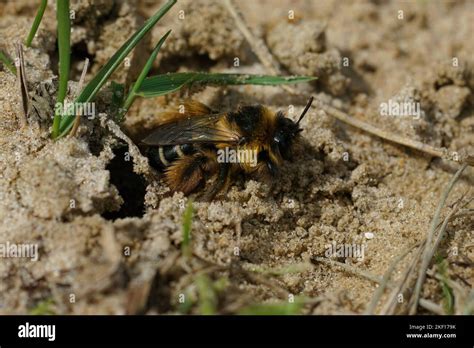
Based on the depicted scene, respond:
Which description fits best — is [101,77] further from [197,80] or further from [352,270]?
[352,270]

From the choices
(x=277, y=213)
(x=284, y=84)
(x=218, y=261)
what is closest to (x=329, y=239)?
(x=277, y=213)

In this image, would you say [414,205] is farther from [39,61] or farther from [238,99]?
[39,61]

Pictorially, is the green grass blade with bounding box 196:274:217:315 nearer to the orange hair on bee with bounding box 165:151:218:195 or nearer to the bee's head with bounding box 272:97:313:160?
the orange hair on bee with bounding box 165:151:218:195

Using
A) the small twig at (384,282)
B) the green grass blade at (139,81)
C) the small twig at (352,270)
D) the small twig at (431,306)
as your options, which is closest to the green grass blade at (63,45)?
the green grass blade at (139,81)

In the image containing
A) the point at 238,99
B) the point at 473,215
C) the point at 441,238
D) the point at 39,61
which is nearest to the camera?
the point at 441,238

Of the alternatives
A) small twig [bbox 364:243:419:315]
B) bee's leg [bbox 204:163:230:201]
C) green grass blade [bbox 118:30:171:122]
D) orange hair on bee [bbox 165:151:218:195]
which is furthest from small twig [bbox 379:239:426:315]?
green grass blade [bbox 118:30:171:122]

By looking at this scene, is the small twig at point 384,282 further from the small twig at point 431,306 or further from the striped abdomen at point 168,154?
the striped abdomen at point 168,154
